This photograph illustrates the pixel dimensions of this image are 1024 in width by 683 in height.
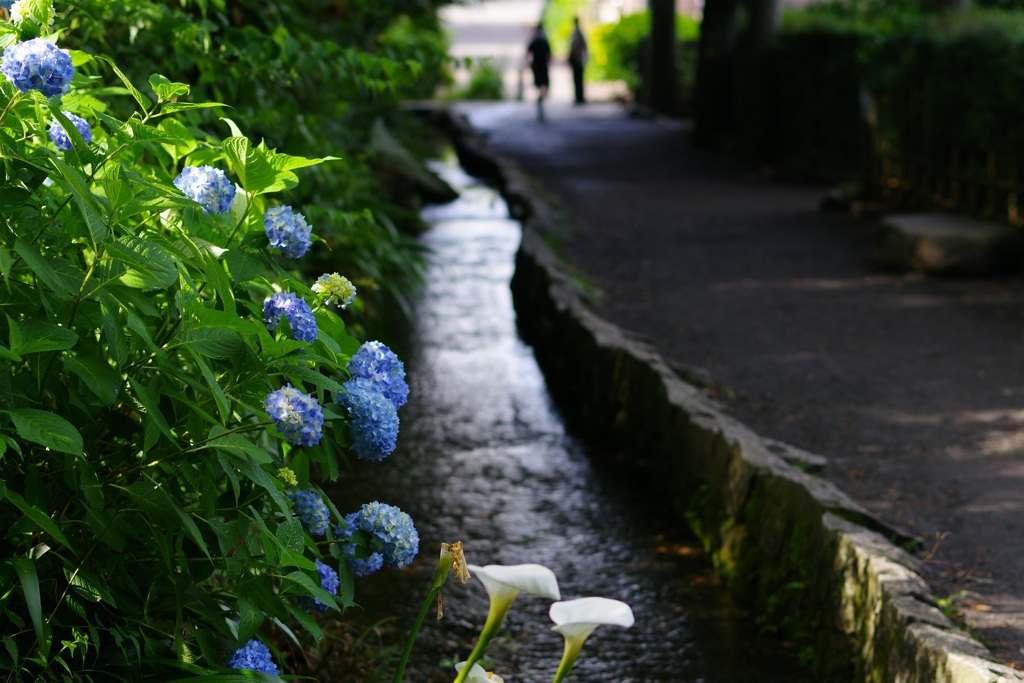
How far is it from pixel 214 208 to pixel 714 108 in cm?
1558

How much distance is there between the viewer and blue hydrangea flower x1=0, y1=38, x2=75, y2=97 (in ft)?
5.90

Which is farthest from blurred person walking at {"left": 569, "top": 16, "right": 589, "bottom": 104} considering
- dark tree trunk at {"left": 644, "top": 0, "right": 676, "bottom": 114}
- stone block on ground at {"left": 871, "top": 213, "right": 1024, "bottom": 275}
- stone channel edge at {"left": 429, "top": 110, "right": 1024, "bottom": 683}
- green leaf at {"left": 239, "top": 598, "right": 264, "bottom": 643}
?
green leaf at {"left": 239, "top": 598, "right": 264, "bottom": 643}

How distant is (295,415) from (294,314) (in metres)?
0.18

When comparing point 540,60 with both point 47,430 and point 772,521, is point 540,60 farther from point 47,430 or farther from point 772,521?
point 47,430

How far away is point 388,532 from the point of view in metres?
2.06

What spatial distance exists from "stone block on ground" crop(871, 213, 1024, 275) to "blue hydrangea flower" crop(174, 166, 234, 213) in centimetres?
720

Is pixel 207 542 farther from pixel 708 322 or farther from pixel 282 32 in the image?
pixel 708 322

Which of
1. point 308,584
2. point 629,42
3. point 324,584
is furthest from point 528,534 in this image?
point 629,42

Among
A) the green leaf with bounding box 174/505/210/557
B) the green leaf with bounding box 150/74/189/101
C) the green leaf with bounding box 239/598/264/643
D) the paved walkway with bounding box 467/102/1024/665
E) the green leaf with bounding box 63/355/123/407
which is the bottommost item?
the paved walkway with bounding box 467/102/1024/665

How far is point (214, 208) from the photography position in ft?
6.88

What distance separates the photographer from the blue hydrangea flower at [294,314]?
6.41 feet

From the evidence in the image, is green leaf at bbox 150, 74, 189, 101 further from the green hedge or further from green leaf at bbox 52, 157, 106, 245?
the green hedge

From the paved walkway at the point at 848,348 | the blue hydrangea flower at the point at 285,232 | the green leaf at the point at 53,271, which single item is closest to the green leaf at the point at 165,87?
the blue hydrangea flower at the point at 285,232

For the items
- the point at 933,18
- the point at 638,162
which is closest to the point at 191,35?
the point at 933,18
